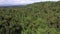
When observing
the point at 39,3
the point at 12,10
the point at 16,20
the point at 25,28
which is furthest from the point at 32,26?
the point at 39,3

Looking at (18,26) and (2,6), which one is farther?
(2,6)

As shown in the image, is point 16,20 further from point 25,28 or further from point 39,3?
point 39,3

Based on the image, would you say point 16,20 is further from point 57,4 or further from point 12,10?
point 57,4

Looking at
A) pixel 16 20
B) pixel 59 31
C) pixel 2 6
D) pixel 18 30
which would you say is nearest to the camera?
pixel 59 31

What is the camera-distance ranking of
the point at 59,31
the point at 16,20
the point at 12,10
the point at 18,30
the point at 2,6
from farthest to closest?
the point at 2,6 < the point at 12,10 < the point at 16,20 < the point at 18,30 < the point at 59,31

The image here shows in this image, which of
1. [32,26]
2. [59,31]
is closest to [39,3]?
[32,26]

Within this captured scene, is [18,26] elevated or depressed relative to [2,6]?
depressed
